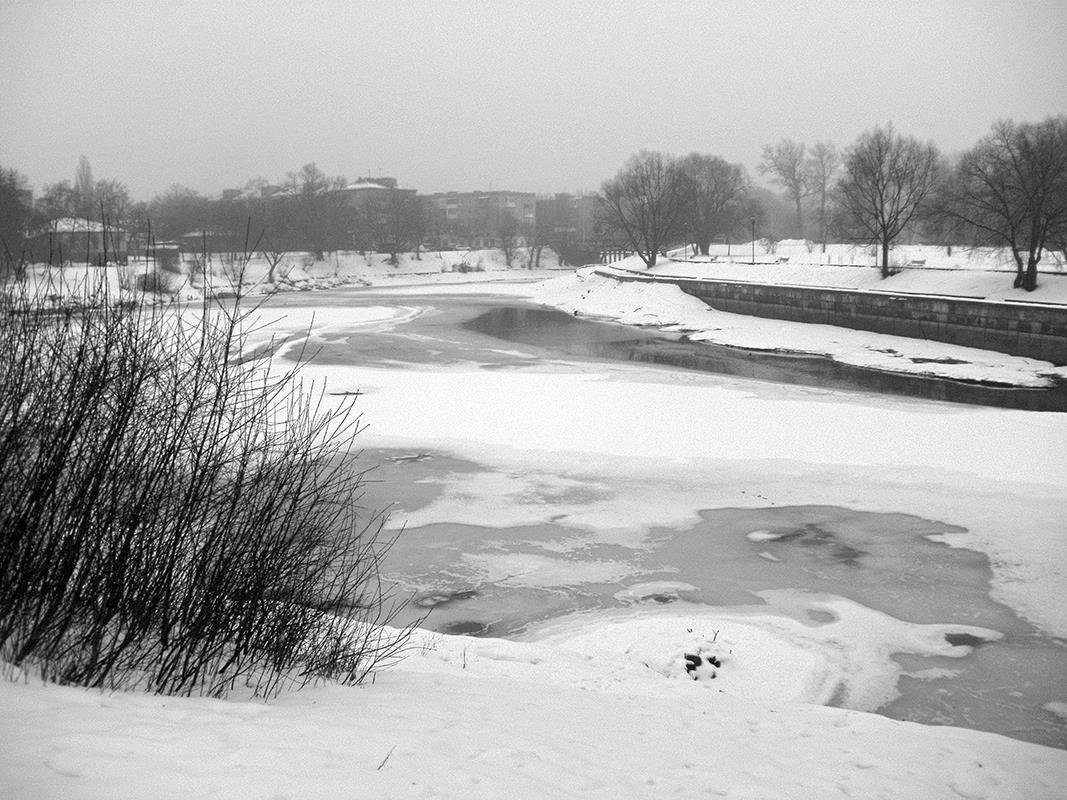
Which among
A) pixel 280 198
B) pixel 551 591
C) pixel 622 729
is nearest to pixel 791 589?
pixel 551 591

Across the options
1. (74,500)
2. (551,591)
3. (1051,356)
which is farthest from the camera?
(1051,356)

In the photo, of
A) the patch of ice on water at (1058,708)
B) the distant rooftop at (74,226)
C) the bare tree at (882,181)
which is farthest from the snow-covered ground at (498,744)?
the bare tree at (882,181)

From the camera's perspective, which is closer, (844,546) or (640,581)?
(640,581)

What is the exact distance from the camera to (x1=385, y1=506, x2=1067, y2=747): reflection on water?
307 inches

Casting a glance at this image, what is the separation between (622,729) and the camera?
19.6 feet

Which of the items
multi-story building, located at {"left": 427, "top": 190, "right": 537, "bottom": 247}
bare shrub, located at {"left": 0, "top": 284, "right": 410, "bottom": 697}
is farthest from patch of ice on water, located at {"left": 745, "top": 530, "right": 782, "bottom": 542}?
multi-story building, located at {"left": 427, "top": 190, "right": 537, "bottom": 247}

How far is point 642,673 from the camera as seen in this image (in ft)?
25.8

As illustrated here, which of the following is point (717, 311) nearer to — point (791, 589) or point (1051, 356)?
point (1051, 356)

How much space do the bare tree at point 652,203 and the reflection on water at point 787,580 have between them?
56.1 m

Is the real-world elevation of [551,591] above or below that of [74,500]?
below

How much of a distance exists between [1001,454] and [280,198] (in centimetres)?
9386

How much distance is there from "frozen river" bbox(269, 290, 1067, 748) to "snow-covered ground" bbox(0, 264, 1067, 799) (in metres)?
0.08

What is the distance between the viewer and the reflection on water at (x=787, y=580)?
7.80 metres

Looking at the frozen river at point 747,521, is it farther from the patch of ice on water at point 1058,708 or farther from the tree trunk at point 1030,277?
the tree trunk at point 1030,277
